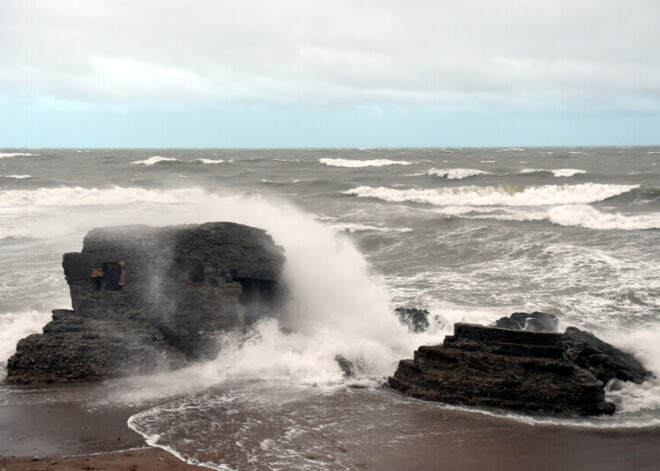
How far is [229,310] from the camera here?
866cm

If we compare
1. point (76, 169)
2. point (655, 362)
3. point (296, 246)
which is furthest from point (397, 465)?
point (76, 169)

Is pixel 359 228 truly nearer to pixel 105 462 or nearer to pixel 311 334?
pixel 311 334

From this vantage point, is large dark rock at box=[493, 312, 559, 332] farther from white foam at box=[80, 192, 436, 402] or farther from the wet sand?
the wet sand

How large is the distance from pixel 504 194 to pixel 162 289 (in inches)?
1011

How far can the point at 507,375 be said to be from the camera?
283 inches

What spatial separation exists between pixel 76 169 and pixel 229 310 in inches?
1880

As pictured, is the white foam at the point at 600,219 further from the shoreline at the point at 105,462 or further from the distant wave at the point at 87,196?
the shoreline at the point at 105,462

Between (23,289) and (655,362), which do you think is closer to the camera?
(655,362)

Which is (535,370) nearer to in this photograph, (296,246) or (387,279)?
(296,246)

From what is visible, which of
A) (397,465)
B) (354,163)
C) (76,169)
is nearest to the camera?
(397,465)

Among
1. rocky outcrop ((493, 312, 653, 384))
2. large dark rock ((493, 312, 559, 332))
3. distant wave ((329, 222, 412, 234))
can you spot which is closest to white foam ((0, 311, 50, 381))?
large dark rock ((493, 312, 559, 332))

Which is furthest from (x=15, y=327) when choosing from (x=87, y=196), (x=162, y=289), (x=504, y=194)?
(x=87, y=196)

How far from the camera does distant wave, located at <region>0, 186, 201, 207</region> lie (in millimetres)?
32125

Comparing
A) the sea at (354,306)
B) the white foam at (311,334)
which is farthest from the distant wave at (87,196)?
the white foam at (311,334)
